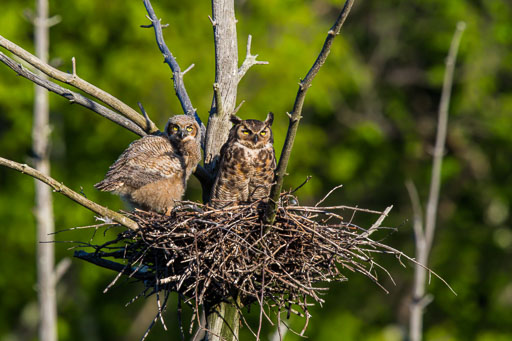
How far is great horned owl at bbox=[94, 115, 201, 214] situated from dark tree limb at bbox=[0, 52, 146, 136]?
0.29 metres

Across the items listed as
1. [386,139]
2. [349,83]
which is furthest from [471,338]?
[349,83]

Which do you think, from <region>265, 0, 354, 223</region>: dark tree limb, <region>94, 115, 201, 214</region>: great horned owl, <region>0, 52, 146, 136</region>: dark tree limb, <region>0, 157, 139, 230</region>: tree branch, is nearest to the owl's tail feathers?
<region>94, 115, 201, 214</region>: great horned owl

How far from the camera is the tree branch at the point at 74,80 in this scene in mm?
3713

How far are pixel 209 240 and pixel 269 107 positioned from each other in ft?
27.1

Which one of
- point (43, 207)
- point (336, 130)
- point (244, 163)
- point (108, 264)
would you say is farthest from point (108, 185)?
point (336, 130)

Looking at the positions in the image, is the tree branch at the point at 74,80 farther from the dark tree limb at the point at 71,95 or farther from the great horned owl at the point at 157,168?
the great horned owl at the point at 157,168

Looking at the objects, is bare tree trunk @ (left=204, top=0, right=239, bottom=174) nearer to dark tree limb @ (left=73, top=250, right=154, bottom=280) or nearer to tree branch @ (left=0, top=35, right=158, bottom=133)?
tree branch @ (left=0, top=35, right=158, bottom=133)

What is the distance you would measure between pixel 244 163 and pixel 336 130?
10.7 m

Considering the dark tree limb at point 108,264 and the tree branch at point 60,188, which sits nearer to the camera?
the tree branch at point 60,188

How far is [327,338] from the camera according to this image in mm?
14117

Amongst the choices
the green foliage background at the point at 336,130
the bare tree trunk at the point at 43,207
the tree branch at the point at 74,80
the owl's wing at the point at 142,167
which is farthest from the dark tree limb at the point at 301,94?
the green foliage background at the point at 336,130

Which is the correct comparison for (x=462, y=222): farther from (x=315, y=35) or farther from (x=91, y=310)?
(x=91, y=310)

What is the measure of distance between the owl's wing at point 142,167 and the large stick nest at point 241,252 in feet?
2.59

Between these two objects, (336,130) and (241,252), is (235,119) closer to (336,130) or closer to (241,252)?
(241,252)
